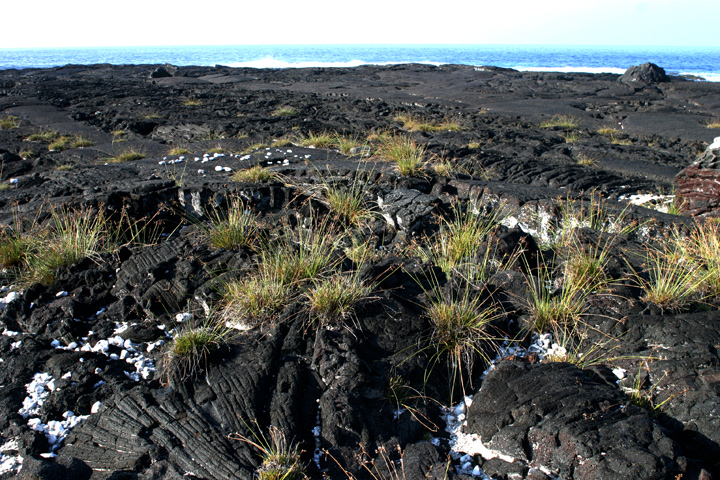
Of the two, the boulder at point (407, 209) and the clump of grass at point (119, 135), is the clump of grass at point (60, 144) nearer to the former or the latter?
the clump of grass at point (119, 135)

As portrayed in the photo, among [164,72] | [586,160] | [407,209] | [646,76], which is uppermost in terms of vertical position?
[646,76]

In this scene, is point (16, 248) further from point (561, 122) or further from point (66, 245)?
point (561, 122)

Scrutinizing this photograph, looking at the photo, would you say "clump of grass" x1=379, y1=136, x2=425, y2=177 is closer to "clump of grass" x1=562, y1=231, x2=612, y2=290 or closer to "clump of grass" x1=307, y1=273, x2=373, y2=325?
"clump of grass" x1=562, y1=231, x2=612, y2=290

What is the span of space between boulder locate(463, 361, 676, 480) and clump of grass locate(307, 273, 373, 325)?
1.15m

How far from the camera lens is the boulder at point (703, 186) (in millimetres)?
6574

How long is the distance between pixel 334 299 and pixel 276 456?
1324mm

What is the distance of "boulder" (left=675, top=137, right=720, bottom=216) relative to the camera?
6.57m

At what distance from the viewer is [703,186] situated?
6.71 m

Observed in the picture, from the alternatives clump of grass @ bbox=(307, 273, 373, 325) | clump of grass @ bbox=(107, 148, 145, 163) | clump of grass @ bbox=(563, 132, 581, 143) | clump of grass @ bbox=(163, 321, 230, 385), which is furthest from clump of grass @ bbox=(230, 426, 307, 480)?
clump of grass @ bbox=(563, 132, 581, 143)

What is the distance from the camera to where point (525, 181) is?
8906 mm

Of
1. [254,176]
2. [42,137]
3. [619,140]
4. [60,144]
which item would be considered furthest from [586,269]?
[42,137]

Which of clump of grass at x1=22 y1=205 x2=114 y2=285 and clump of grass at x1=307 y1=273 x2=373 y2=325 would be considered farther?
clump of grass at x1=22 y1=205 x2=114 y2=285

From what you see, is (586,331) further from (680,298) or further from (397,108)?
(397,108)

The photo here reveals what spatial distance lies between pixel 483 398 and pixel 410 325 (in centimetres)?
83
